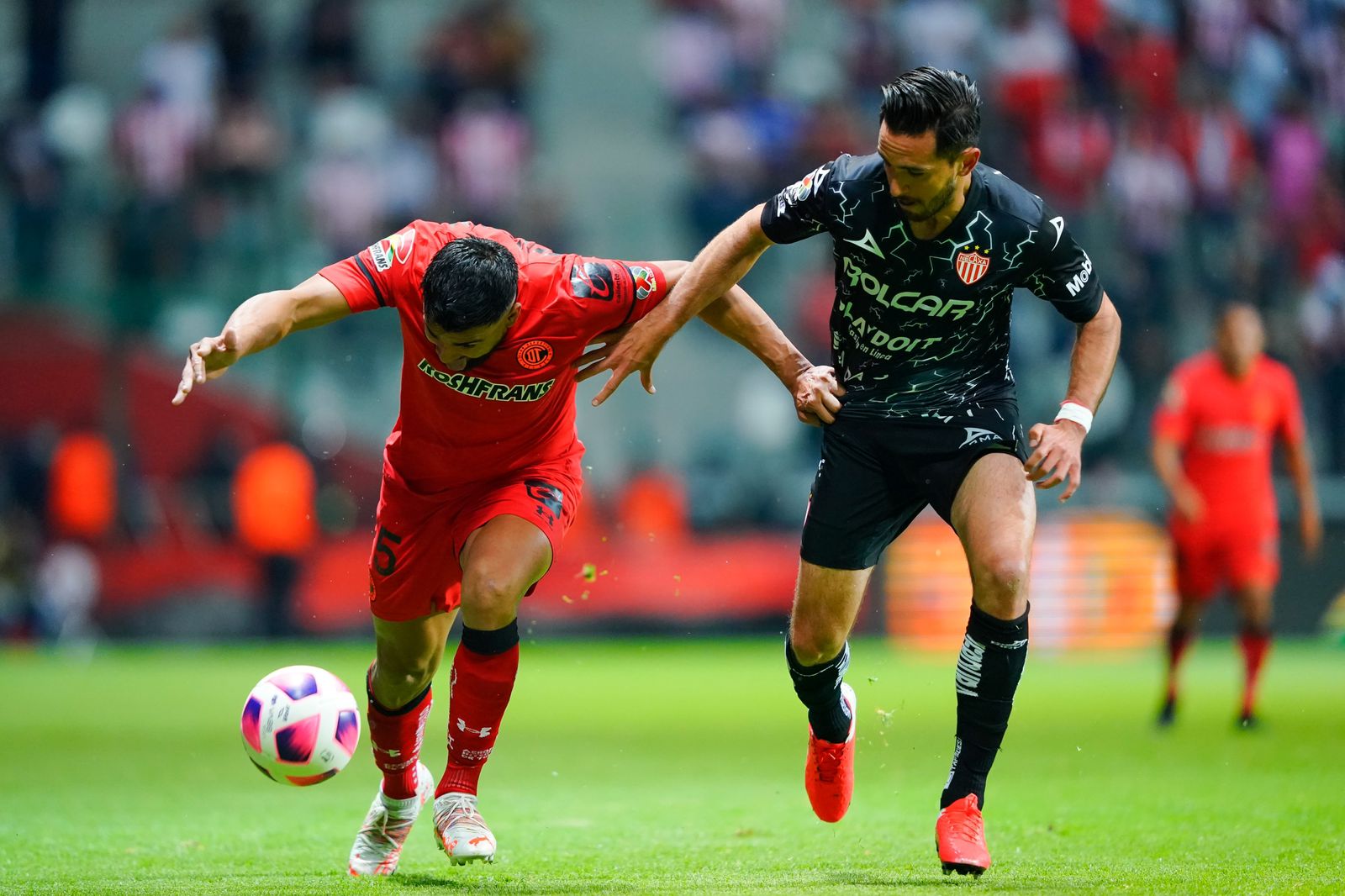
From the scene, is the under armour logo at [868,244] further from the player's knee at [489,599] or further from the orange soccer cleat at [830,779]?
the orange soccer cleat at [830,779]

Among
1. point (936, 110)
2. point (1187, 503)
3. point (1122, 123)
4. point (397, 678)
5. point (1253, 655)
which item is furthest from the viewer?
point (1122, 123)

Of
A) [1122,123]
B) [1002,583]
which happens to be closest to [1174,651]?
[1002,583]

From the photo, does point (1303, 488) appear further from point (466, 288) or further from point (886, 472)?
point (466, 288)

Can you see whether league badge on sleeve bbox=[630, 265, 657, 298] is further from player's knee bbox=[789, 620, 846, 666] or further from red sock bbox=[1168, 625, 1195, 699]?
red sock bbox=[1168, 625, 1195, 699]

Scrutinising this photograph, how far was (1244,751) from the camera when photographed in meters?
9.38

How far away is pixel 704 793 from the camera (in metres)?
7.94

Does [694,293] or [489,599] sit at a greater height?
[694,293]

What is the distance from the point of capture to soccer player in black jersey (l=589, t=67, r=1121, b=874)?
5.44 metres

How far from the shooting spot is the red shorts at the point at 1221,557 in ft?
37.2

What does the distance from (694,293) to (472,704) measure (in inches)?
64.1

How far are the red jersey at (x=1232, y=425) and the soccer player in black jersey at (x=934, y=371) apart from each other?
19.6 ft

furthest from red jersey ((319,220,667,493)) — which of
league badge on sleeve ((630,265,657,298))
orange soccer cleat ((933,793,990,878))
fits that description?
orange soccer cleat ((933,793,990,878))

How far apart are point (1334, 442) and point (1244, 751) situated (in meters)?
8.36

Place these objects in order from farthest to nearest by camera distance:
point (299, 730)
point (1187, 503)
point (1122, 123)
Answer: point (1122, 123) → point (1187, 503) → point (299, 730)
